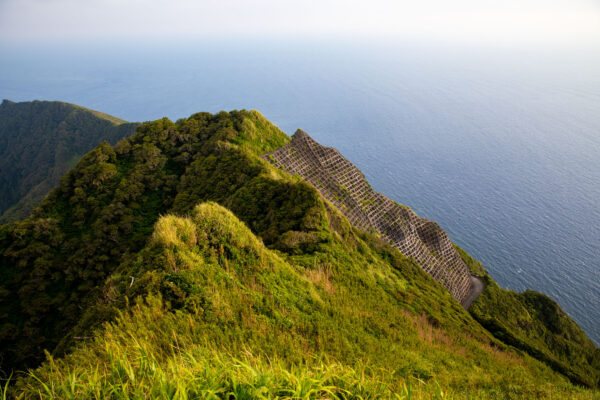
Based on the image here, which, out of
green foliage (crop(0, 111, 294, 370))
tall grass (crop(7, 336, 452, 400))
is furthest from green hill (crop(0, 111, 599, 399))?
green foliage (crop(0, 111, 294, 370))

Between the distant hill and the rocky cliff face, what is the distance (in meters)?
91.2

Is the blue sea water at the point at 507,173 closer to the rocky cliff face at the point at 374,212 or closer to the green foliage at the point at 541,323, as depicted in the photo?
the green foliage at the point at 541,323

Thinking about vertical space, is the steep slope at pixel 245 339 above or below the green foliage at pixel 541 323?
above

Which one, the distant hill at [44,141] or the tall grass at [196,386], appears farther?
the distant hill at [44,141]

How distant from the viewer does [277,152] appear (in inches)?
1121

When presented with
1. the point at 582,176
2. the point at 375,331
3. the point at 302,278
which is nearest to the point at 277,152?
the point at 302,278

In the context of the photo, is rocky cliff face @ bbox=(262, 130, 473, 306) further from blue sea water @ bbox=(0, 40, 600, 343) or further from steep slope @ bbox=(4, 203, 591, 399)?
blue sea water @ bbox=(0, 40, 600, 343)

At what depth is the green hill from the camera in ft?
12.3

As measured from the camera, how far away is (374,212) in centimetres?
2609

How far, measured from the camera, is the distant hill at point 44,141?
9950cm

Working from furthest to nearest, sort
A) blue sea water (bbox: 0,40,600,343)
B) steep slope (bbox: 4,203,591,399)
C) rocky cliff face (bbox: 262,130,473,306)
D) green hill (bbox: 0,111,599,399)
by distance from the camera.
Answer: blue sea water (bbox: 0,40,600,343) < rocky cliff face (bbox: 262,130,473,306) < green hill (bbox: 0,111,599,399) < steep slope (bbox: 4,203,591,399)

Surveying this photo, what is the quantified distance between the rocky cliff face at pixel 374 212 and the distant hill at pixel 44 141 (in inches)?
3589

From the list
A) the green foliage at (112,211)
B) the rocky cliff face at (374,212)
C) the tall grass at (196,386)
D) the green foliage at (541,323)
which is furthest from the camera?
the rocky cliff face at (374,212)

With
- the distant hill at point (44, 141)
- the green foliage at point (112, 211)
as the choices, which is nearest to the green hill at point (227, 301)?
the green foliage at point (112, 211)
